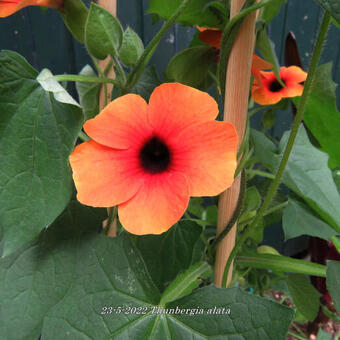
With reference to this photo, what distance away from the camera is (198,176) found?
0.93 ft

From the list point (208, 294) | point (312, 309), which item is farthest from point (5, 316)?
point (312, 309)

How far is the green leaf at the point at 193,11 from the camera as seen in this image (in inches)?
14.5

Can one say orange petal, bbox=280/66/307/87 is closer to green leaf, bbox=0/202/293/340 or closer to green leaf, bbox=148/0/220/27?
green leaf, bbox=148/0/220/27

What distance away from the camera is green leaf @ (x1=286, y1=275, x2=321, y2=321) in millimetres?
634

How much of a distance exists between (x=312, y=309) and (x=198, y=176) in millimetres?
497

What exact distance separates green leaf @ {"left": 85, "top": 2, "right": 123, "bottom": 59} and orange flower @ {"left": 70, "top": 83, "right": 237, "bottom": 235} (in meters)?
0.08

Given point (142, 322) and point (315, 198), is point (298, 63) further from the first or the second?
point (142, 322)

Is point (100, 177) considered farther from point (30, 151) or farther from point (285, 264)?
point (285, 264)

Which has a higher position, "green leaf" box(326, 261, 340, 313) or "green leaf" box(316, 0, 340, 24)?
"green leaf" box(316, 0, 340, 24)

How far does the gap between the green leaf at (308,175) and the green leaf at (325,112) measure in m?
0.07

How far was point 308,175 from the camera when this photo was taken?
46 centimetres

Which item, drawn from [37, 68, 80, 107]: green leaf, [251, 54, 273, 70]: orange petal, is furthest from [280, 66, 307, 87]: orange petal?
[37, 68, 80, 107]: green leaf

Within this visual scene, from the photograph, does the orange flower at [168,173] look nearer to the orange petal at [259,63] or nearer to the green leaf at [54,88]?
the green leaf at [54,88]

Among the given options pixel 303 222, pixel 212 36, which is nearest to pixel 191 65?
pixel 212 36
